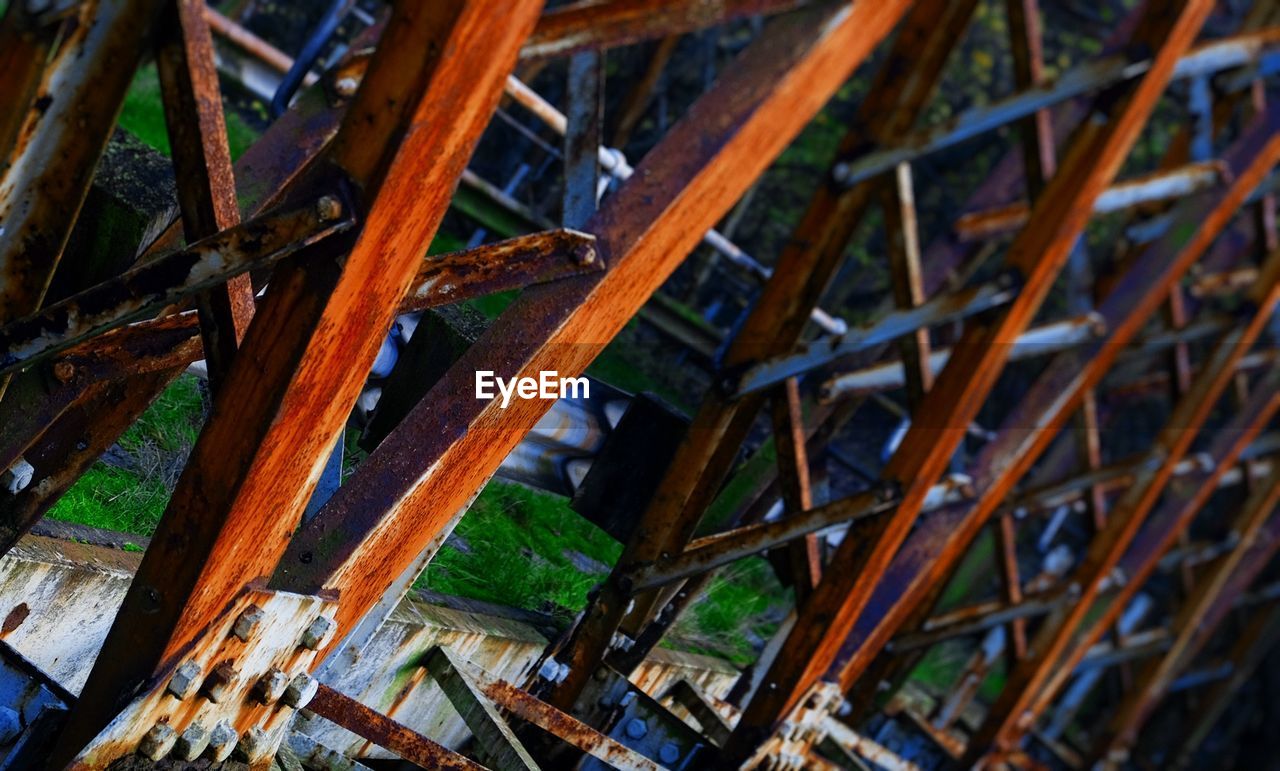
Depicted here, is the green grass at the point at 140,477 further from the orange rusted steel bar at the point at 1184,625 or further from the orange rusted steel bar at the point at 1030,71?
the orange rusted steel bar at the point at 1184,625

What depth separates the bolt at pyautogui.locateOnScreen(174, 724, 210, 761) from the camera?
7.88 ft

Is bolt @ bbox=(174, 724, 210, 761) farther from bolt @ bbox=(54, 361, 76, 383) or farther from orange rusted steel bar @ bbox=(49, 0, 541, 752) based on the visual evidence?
bolt @ bbox=(54, 361, 76, 383)

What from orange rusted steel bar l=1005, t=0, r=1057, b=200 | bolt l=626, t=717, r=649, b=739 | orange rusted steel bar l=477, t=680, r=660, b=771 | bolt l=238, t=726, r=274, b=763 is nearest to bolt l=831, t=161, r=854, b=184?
orange rusted steel bar l=1005, t=0, r=1057, b=200

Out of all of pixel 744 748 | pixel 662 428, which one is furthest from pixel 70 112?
pixel 744 748

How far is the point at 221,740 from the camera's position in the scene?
246 cm

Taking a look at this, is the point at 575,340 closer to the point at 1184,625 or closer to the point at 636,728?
the point at 636,728

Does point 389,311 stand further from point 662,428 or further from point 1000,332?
point 1000,332

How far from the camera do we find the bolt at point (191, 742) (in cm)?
240

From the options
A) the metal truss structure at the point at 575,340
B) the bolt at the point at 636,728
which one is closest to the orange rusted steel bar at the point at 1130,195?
the metal truss structure at the point at 575,340

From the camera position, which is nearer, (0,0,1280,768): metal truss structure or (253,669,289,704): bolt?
(0,0,1280,768): metal truss structure

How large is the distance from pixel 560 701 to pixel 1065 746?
6.17 metres

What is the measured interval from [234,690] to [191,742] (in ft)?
0.38

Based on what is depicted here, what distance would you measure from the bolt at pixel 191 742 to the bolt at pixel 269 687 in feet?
0.41

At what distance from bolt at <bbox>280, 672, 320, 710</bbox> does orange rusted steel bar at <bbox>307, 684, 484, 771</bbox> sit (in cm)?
19
